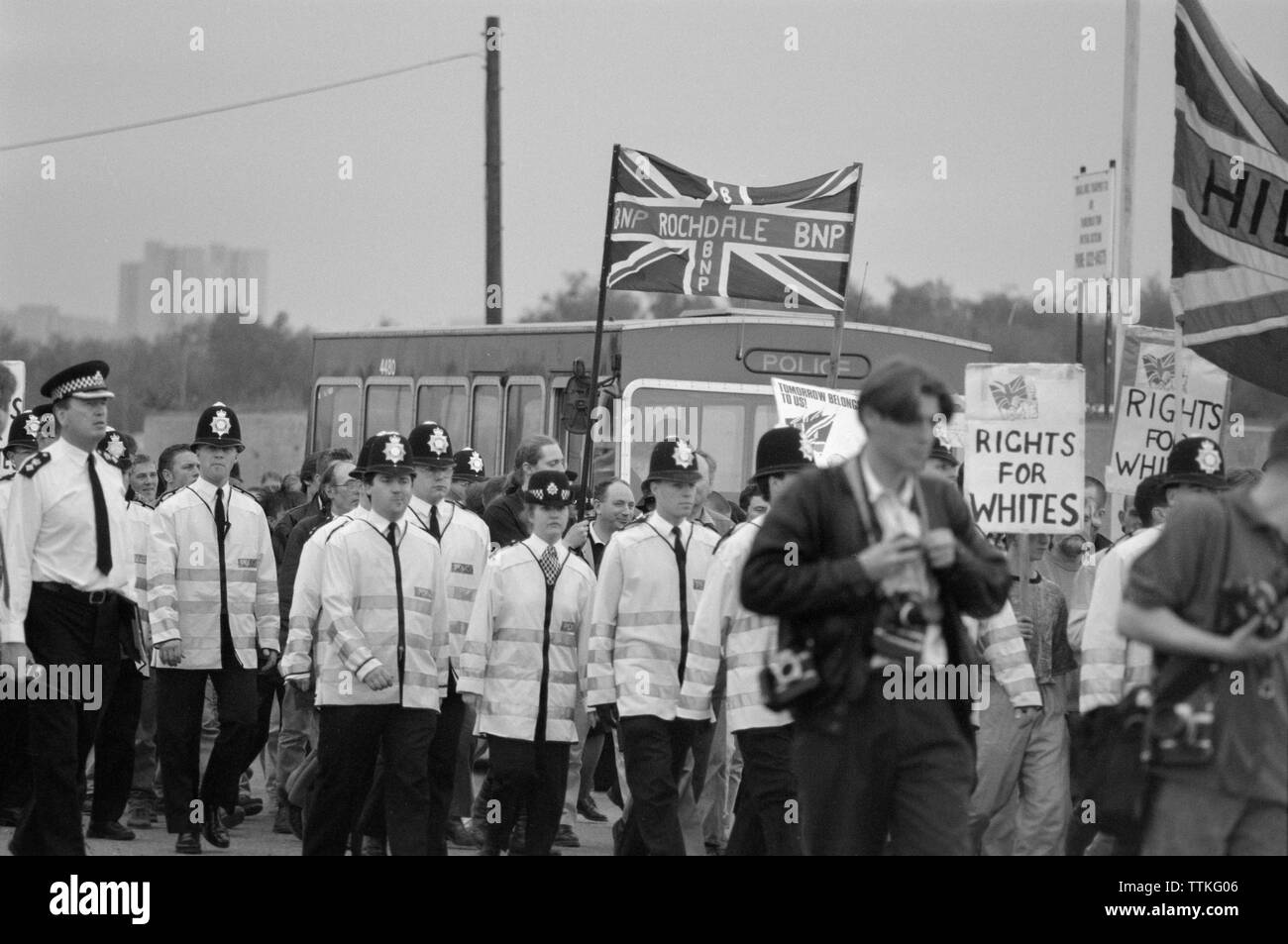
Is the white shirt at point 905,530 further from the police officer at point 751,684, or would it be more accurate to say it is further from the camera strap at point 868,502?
the police officer at point 751,684

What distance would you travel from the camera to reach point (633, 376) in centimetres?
1834

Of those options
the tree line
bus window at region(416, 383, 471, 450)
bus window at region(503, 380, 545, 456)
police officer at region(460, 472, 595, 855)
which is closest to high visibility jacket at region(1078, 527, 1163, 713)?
police officer at region(460, 472, 595, 855)

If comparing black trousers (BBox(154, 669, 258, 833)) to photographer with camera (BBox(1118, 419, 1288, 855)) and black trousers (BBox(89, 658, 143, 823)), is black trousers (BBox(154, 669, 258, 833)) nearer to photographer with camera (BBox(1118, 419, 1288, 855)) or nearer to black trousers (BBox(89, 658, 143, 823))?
black trousers (BBox(89, 658, 143, 823))

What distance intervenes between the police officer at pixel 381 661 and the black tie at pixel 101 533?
3.34 ft

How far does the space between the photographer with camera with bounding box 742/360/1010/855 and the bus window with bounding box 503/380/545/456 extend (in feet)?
43.7

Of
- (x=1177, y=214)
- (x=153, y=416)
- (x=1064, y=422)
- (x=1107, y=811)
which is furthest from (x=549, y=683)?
(x=153, y=416)

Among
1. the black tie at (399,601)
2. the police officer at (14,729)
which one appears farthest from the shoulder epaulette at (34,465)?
the black tie at (399,601)

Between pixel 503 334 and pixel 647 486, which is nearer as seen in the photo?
pixel 647 486
